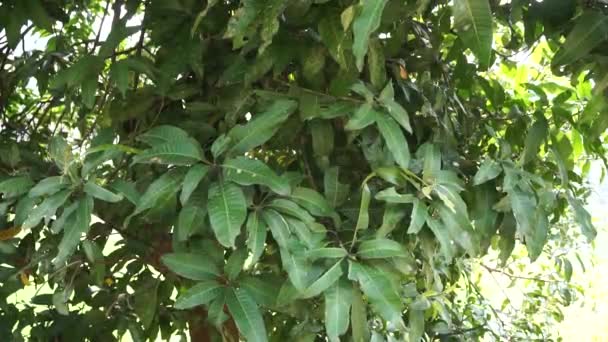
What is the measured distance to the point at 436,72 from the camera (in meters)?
0.98

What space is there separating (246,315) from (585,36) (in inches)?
18.4

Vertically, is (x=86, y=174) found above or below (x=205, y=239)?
above

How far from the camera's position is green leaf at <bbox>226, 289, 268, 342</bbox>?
2.33ft

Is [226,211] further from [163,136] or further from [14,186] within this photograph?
[14,186]

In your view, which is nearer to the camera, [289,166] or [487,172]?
[487,172]

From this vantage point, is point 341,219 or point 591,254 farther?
point 591,254

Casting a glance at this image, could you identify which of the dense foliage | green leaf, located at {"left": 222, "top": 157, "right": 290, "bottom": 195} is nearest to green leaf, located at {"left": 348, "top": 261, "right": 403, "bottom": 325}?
the dense foliage

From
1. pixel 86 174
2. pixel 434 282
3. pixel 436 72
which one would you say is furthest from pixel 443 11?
pixel 86 174

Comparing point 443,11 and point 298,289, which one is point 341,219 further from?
point 443,11

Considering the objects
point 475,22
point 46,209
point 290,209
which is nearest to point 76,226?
point 46,209

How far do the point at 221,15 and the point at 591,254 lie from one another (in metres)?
1.36

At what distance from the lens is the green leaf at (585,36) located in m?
0.67

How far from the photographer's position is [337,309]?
694 mm

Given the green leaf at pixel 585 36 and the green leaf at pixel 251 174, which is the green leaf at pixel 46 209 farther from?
the green leaf at pixel 585 36
